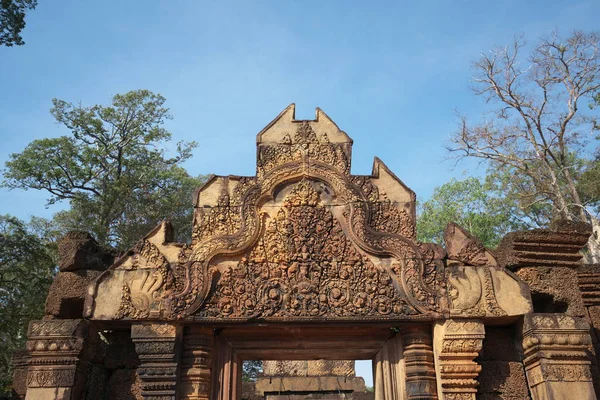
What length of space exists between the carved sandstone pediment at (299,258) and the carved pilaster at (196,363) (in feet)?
1.10

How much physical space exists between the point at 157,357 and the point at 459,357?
3.29 m

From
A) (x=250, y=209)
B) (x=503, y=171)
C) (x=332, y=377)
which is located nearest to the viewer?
(x=250, y=209)

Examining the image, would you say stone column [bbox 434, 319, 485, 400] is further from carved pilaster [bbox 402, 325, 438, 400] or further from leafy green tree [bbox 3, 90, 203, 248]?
leafy green tree [bbox 3, 90, 203, 248]

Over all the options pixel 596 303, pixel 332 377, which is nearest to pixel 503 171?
pixel 332 377

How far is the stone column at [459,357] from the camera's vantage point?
17.9ft

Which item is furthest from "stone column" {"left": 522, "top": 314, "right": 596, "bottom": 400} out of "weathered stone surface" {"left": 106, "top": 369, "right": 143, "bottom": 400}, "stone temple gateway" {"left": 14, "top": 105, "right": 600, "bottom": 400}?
"weathered stone surface" {"left": 106, "top": 369, "right": 143, "bottom": 400}

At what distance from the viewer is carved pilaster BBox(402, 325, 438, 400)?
560 cm

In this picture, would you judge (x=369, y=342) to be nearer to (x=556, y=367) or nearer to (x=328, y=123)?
(x=556, y=367)

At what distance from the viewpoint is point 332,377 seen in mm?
11953

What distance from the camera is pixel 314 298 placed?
18.4 ft

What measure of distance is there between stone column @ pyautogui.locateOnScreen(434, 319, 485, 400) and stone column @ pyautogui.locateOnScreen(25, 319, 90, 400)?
3.94m

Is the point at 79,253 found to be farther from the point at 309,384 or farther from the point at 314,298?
the point at 309,384

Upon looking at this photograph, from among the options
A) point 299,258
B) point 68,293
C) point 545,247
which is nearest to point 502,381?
point 545,247

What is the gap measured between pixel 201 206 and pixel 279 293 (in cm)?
142
